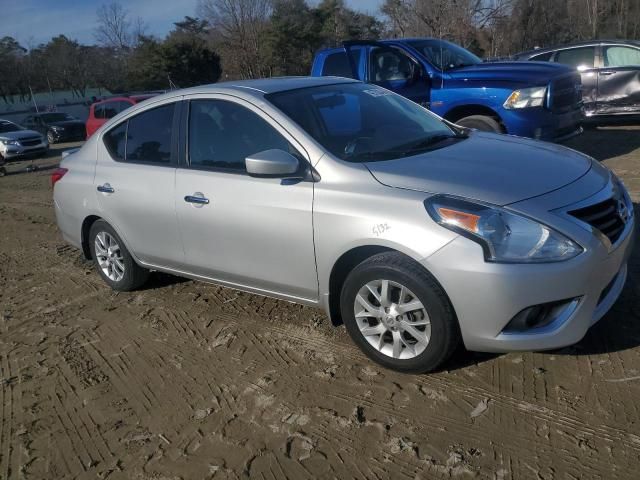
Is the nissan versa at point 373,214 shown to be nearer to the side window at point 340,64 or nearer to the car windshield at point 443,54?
the car windshield at point 443,54

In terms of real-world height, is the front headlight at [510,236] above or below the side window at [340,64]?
below

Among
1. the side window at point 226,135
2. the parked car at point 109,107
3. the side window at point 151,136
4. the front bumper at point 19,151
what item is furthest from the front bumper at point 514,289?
the front bumper at point 19,151

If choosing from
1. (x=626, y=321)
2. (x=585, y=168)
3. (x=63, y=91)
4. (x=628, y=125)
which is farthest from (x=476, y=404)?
(x=63, y=91)

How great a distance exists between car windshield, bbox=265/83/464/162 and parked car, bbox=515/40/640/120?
700cm

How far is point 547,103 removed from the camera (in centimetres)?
707

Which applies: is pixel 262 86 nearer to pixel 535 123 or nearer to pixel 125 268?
pixel 125 268

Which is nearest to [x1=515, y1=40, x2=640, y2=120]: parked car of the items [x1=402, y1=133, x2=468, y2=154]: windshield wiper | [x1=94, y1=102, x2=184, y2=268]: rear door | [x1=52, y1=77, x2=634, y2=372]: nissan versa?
[x1=52, y1=77, x2=634, y2=372]: nissan versa

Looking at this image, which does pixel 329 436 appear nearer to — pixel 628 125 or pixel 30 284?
pixel 30 284

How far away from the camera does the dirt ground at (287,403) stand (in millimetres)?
2596

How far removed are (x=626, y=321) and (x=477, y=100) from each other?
14.6 ft

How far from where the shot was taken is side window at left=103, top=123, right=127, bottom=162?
4691 millimetres

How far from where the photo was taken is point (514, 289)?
273cm

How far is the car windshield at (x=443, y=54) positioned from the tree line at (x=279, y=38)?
1899cm

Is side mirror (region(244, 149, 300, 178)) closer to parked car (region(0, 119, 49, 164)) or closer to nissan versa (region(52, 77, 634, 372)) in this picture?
nissan versa (region(52, 77, 634, 372))
